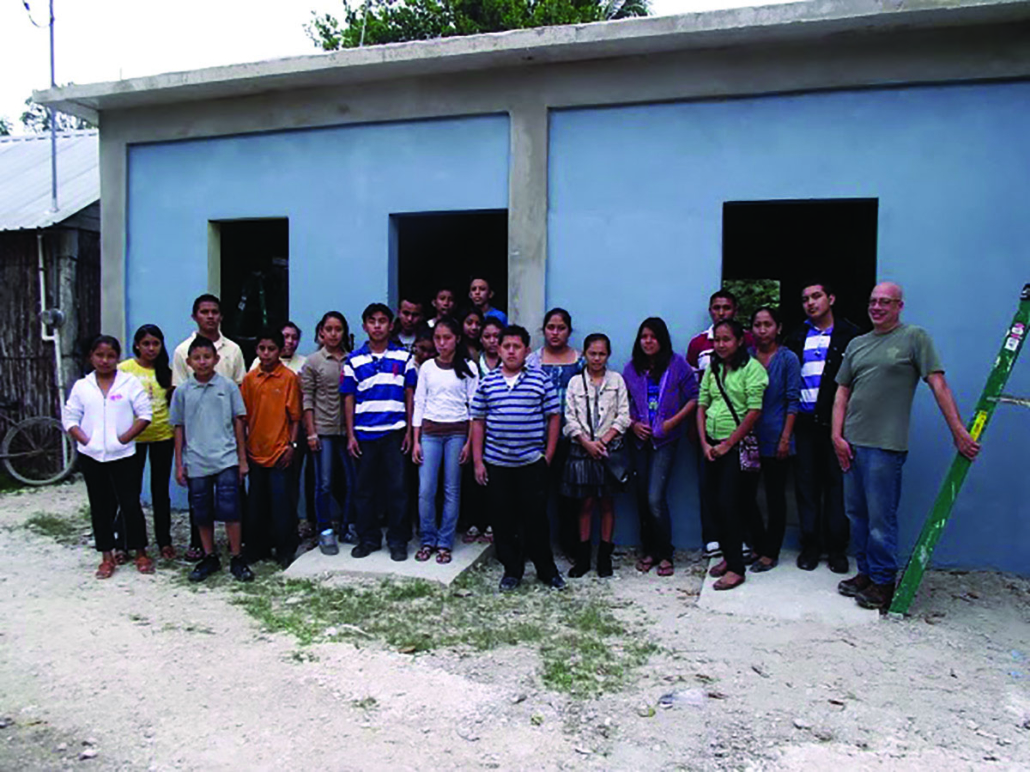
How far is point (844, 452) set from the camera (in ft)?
16.3

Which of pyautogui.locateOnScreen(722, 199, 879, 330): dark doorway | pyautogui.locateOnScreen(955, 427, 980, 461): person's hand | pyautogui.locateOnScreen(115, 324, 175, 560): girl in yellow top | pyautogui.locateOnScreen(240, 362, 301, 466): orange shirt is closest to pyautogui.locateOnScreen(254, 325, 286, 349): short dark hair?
pyautogui.locateOnScreen(240, 362, 301, 466): orange shirt

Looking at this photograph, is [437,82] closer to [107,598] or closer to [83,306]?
[107,598]

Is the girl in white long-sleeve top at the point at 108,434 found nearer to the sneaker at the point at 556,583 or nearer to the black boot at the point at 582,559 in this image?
the sneaker at the point at 556,583

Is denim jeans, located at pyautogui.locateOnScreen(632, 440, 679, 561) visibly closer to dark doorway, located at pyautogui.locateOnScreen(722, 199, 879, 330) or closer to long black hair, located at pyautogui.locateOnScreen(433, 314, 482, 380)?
long black hair, located at pyautogui.locateOnScreen(433, 314, 482, 380)

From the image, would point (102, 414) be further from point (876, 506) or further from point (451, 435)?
point (876, 506)

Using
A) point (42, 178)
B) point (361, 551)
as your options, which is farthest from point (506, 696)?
point (42, 178)

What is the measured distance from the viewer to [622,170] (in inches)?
248

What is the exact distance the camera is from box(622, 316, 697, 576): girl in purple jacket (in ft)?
18.6

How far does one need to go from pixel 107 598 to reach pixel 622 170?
4.68m

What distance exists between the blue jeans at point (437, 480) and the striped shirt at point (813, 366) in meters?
2.30

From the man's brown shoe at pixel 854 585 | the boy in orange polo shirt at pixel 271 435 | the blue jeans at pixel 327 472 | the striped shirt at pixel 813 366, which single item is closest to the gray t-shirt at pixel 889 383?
the striped shirt at pixel 813 366

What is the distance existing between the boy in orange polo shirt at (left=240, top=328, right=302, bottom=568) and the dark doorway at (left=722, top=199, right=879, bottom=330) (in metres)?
4.31

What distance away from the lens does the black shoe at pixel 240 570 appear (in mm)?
5660

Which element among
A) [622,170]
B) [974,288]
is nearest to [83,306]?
[622,170]
